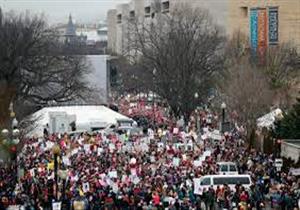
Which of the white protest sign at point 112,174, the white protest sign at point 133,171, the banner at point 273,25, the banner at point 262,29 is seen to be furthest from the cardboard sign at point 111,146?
the banner at point 273,25

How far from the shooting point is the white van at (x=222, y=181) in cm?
2882

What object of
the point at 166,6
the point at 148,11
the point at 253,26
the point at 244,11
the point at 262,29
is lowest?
the point at 262,29

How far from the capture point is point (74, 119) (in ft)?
167

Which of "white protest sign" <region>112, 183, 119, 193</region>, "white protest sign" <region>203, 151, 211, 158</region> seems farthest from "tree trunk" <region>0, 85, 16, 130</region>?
"white protest sign" <region>112, 183, 119, 193</region>

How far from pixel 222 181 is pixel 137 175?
3.49 m

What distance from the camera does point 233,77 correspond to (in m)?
52.4

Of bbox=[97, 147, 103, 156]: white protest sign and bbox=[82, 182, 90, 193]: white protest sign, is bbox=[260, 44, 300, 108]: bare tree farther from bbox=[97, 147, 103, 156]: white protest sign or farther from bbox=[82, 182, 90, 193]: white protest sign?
bbox=[82, 182, 90, 193]: white protest sign

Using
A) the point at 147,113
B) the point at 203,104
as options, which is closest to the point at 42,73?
the point at 147,113

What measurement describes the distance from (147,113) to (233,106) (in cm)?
1695

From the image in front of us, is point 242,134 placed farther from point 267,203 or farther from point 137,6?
point 137,6

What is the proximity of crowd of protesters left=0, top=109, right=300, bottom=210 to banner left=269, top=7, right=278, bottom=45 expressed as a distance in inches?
1591

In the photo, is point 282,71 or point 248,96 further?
point 282,71

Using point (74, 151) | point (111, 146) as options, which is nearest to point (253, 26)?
point (111, 146)

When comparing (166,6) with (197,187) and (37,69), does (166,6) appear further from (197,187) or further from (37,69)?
(197,187)
